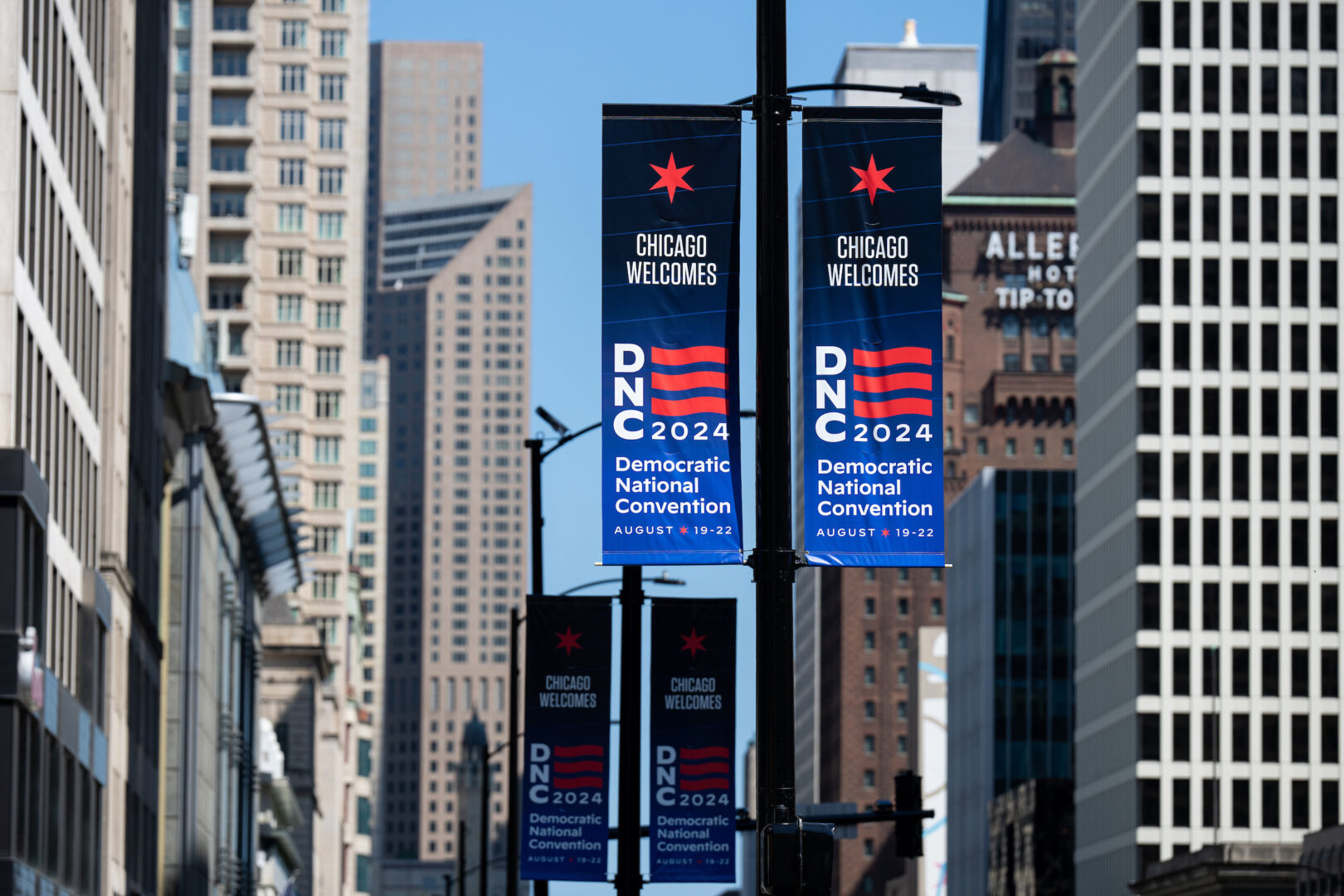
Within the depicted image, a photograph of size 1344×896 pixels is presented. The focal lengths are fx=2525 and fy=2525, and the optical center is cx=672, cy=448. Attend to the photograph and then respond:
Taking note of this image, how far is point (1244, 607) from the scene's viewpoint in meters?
122

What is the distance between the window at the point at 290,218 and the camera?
148m

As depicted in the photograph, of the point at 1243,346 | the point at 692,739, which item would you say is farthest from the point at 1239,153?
the point at 692,739

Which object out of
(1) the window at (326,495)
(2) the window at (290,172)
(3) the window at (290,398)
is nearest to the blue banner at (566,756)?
(3) the window at (290,398)

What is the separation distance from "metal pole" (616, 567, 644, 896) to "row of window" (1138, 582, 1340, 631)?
87105 mm

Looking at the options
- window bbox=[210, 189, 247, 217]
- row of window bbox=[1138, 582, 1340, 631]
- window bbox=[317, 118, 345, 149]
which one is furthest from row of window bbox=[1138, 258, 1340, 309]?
window bbox=[317, 118, 345, 149]

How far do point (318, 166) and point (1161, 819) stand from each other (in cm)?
6363

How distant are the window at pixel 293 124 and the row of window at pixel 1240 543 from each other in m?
55.6

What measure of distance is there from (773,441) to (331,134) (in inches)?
5485

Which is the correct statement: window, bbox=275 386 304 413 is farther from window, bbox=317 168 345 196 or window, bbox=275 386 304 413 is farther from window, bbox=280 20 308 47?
window, bbox=280 20 308 47

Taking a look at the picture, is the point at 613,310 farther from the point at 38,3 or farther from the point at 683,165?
the point at 38,3

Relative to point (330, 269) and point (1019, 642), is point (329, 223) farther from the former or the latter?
point (1019, 642)

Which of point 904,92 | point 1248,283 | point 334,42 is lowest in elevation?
point 904,92

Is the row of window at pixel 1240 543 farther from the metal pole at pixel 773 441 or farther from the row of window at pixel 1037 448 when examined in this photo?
the metal pole at pixel 773 441

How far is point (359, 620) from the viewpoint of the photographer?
610 ft
